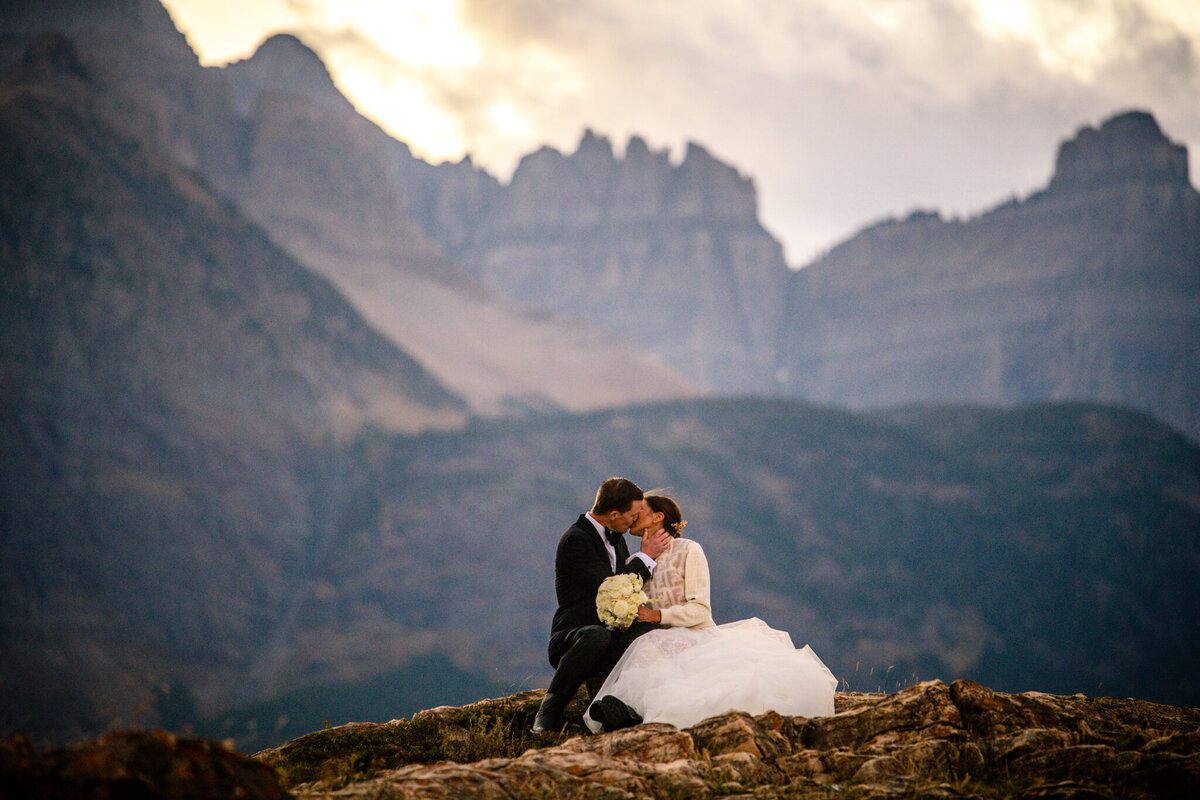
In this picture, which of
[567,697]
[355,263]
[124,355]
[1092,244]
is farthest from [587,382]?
[567,697]

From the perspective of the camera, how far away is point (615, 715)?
7508mm

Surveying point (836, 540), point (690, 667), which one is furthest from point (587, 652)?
point (836, 540)

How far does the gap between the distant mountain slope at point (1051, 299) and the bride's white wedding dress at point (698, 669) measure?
17198 centimetres

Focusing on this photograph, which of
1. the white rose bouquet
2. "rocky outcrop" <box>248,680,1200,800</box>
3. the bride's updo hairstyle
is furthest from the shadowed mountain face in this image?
the white rose bouquet

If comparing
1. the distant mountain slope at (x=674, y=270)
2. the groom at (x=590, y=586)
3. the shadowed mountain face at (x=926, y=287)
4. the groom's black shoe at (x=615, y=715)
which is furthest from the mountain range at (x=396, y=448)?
the groom's black shoe at (x=615, y=715)

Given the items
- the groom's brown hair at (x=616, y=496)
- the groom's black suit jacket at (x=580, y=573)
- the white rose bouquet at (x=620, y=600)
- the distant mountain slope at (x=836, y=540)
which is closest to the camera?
the white rose bouquet at (x=620, y=600)

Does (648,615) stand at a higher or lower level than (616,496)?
lower

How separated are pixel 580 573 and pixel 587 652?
686 millimetres

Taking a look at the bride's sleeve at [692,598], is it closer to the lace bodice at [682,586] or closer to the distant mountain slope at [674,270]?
the lace bodice at [682,586]

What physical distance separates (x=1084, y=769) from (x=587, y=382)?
138567 mm

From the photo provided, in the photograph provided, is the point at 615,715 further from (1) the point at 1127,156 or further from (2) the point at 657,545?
(1) the point at 1127,156

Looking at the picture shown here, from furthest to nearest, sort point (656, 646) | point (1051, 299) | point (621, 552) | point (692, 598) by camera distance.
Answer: point (1051, 299) → point (621, 552) → point (692, 598) → point (656, 646)

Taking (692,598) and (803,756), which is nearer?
(803,756)

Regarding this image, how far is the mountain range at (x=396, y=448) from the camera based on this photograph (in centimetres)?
8712
